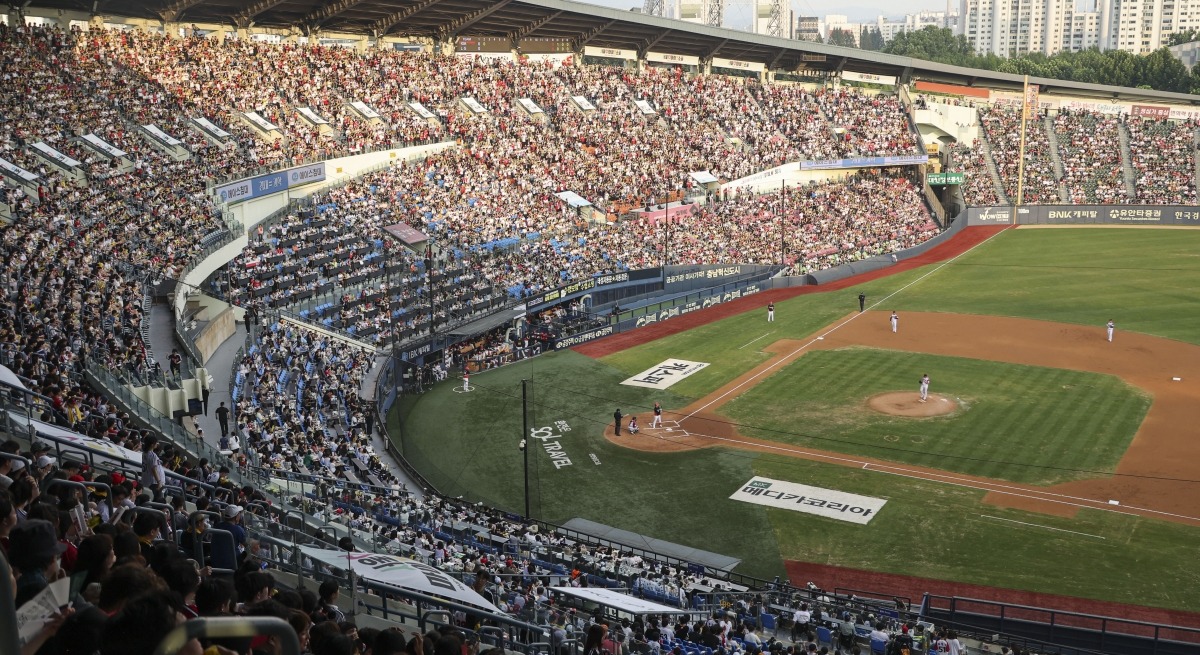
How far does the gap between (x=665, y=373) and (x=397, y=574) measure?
30.1 meters

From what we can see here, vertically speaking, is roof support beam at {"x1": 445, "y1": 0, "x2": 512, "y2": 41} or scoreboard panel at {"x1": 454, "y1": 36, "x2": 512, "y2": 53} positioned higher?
roof support beam at {"x1": 445, "y1": 0, "x2": 512, "y2": 41}

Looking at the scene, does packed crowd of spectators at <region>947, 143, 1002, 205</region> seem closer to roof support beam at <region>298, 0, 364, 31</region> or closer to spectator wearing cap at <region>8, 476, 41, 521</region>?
roof support beam at <region>298, 0, 364, 31</region>

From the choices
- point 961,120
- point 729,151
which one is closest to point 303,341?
point 729,151

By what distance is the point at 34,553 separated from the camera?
18.0ft

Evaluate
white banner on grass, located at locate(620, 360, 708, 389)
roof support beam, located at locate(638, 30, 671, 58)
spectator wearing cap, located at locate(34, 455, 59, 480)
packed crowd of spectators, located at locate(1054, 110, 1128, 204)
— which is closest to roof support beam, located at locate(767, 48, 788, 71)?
roof support beam, located at locate(638, 30, 671, 58)

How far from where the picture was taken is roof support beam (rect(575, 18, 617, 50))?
73.6m

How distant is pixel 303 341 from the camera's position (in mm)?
35469

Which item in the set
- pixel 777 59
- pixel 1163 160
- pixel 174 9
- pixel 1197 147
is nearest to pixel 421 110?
pixel 174 9

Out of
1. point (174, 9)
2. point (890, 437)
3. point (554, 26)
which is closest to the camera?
point (890, 437)

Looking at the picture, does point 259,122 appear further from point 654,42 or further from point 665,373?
point 654,42

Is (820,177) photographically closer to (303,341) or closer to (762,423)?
(762,423)

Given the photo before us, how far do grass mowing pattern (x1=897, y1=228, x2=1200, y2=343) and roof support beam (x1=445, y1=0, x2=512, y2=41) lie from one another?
29452 millimetres

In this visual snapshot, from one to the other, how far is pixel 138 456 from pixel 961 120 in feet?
243

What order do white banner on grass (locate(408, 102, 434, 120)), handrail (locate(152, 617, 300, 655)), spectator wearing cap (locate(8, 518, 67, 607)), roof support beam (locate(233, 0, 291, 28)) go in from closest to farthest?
1. handrail (locate(152, 617, 300, 655))
2. spectator wearing cap (locate(8, 518, 67, 607))
3. roof support beam (locate(233, 0, 291, 28))
4. white banner on grass (locate(408, 102, 434, 120))
